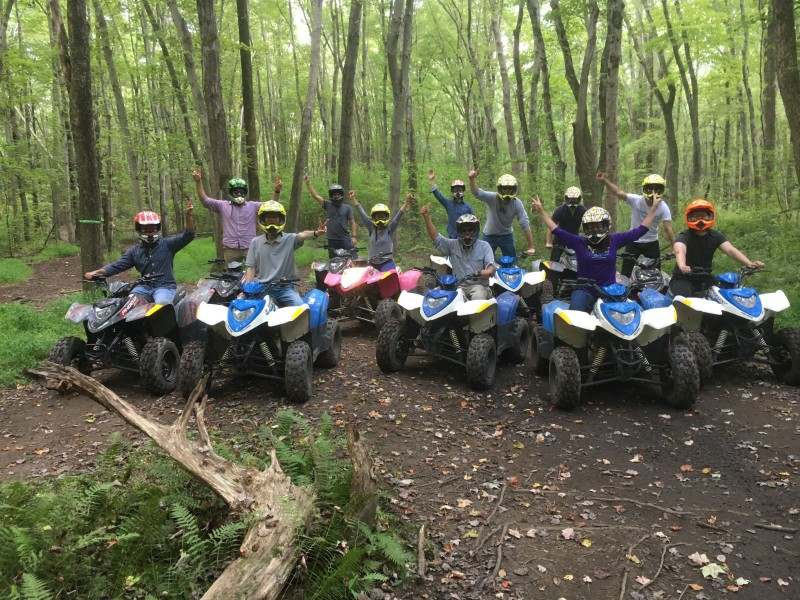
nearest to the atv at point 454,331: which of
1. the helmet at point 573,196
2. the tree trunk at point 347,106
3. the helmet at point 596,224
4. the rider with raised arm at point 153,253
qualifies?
the helmet at point 596,224

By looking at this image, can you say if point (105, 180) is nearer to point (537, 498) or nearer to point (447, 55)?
point (447, 55)

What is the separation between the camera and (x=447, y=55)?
26.0 m

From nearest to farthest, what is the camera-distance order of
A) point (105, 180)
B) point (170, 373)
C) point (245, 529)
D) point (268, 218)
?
point (245, 529) < point (170, 373) < point (268, 218) < point (105, 180)

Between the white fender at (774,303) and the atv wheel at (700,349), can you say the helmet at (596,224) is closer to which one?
the atv wheel at (700,349)

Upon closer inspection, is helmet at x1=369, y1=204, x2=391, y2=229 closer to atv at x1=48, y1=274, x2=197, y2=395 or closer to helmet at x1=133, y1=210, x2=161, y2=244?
helmet at x1=133, y1=210, x2=161, y2=244

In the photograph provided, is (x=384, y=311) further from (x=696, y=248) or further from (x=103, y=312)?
(x=696, y=248)

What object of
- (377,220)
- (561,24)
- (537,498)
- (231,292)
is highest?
(561,24)

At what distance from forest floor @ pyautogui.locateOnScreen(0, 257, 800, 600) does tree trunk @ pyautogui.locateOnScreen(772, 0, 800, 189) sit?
4.05 meters

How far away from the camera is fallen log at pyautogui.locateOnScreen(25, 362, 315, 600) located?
8.38 ft

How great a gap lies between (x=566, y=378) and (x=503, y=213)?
3849 millimetres

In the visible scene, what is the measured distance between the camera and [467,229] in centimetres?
704

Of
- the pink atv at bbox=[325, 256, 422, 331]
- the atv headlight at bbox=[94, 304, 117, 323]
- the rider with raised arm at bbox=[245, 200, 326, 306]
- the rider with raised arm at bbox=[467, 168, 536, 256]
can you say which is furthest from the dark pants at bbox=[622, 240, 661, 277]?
the atv headlight at bbox=[94, 304, 117, 323]

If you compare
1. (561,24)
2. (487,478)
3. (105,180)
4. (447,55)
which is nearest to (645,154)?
(447,55)

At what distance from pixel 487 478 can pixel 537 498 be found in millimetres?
452
